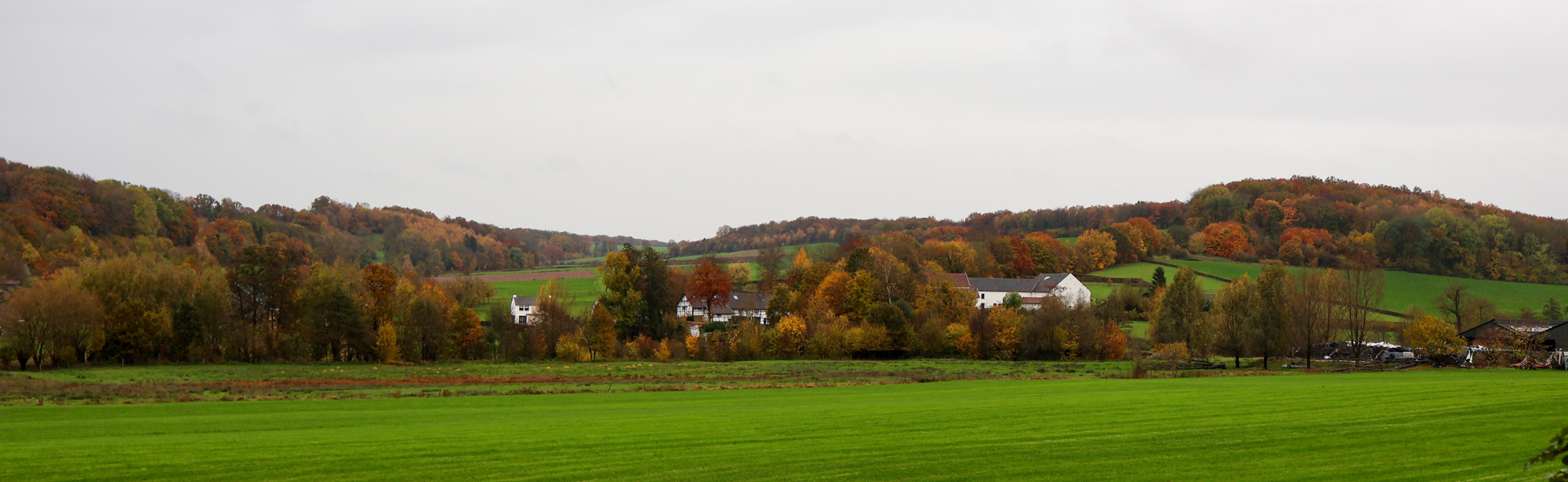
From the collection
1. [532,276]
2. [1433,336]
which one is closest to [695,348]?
[1433,336]

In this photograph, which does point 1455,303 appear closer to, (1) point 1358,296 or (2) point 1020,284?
(1) point 1358,296

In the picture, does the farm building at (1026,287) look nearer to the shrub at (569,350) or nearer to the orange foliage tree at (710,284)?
the orange foliage tree at (710,284)

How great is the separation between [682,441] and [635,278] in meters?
67.9

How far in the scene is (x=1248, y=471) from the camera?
14977mm

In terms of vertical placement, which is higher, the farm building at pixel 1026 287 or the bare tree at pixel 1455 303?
the farm building at pixel 1026 287

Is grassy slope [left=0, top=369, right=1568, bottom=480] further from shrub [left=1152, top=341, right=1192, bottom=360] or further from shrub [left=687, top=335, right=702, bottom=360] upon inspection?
shrub [left=687, top=335, right=702, bottom=360]

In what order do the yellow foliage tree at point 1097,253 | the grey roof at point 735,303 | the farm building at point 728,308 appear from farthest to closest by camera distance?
the yellow foliage tree at point 1097,253 < the grey roof at point 735,303 < the farm building at point 728,308

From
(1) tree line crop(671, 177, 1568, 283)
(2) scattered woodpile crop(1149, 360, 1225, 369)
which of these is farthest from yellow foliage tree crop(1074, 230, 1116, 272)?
(2) scattered woodpile crop(1149, 360, 1225, 369)

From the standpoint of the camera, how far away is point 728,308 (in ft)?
343

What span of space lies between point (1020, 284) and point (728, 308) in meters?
36.7

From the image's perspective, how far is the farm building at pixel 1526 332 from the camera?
186ft

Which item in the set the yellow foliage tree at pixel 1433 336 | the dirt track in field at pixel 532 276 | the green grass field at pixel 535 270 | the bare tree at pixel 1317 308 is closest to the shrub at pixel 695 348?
the bare tree at pixel 1317 308

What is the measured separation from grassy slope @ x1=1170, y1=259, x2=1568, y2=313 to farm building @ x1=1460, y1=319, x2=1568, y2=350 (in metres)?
20.3

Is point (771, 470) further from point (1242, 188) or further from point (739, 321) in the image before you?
point (1242, 188)
